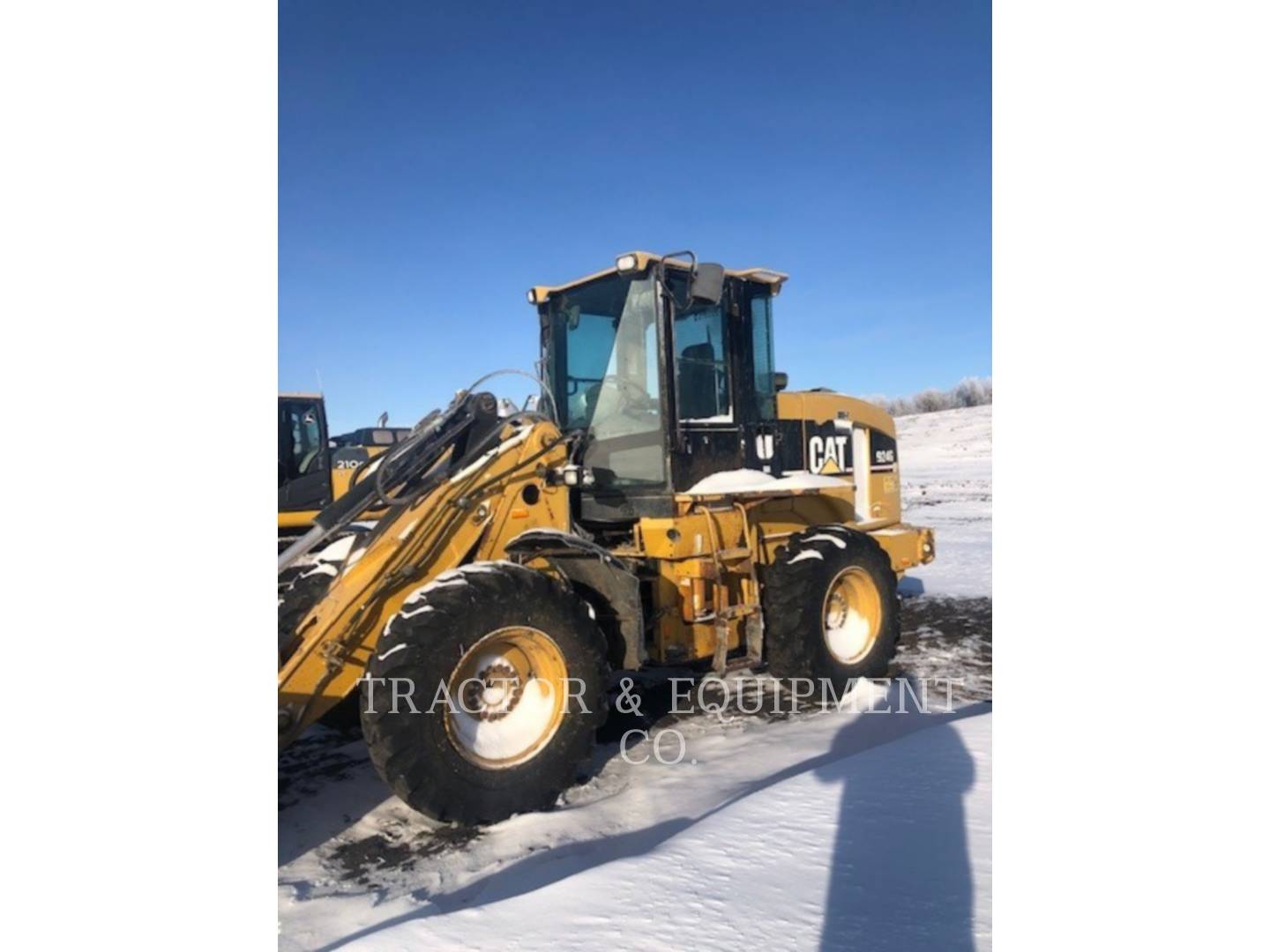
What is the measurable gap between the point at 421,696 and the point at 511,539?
107 centimetres

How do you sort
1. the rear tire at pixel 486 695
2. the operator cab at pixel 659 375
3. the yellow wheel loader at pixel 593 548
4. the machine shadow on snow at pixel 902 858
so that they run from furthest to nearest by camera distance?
the operator cab at pixel 659 375, the yellow wheel loader at pixel 593 548, the rear tire at pixel 486 695, the machine shadow on snow at pixel 902 858

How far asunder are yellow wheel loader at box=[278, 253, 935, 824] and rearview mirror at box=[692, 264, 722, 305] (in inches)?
0.5

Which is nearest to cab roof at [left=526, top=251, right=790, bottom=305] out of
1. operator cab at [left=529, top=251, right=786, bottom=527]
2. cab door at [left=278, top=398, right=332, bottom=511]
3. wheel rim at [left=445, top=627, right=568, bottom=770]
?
operator cab at [left=529, top=251, right=786, bottom=527]

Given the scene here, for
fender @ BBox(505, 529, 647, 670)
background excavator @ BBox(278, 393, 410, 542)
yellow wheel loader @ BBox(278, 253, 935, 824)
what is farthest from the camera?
background excavator @ BBox(278, 393, 410, 542)

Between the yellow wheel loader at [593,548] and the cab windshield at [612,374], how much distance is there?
0.04ft

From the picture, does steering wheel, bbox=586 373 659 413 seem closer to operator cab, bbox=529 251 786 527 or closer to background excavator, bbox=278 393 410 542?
operator cab, bbox=529 251 786 527

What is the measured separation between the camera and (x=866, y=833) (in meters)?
2.49

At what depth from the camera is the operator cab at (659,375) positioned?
4.50m

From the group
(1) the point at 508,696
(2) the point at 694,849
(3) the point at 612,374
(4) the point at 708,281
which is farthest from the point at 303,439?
(2) the point at 694,849

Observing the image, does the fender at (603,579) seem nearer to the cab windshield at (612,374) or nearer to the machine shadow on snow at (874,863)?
the cab windshield at (612,374)

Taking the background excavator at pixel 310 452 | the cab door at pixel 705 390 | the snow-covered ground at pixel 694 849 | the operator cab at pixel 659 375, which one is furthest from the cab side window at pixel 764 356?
the background excavator at pixel 310 452

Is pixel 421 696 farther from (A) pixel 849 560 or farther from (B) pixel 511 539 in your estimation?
(A) pixel 849 560

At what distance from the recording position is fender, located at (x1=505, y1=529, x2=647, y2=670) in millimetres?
3916

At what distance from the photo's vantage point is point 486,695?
3.40 meters
